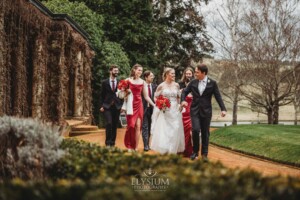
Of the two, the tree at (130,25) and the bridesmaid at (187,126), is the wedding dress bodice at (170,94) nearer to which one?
the bridesmaid at (187,126)

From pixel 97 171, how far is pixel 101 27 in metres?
26.7

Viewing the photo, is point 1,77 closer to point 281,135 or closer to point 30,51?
point 30,51

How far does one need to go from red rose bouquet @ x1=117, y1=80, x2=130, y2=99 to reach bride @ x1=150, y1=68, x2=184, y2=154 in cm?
86

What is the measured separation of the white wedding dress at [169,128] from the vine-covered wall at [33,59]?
4.16m

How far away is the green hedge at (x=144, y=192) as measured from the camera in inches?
123

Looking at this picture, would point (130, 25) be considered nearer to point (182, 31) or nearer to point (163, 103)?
point (182, 31)

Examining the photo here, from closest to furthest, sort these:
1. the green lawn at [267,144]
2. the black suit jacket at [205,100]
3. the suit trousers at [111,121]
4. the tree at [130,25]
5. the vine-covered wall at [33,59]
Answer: the black suit jacket at [205,100] < the suit trousers at [111,121] < the green lawn at [267,144] < the vine-covered wall at [33,59] < the tree at [130,25]

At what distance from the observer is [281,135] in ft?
50.8

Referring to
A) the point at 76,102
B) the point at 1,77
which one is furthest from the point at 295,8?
the point at 1,77

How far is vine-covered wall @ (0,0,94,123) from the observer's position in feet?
39.9

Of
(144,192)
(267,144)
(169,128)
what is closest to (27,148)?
(144,192)

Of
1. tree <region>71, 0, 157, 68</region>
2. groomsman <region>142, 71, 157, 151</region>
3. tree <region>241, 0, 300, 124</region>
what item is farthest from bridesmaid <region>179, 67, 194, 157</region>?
tree <region>71, 0, 157, 68</region>

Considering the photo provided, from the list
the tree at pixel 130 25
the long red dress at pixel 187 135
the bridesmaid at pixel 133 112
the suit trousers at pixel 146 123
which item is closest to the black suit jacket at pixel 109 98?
the bridesmaid at pixel 133 112

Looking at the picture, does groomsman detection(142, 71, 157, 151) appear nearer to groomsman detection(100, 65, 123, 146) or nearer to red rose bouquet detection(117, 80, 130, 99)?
groomsman detection(100, 65, 123, 146)
